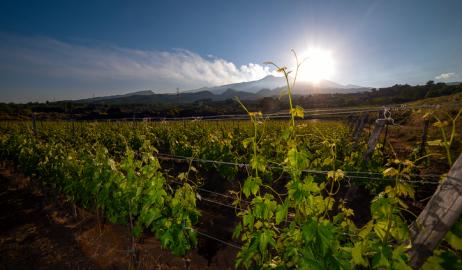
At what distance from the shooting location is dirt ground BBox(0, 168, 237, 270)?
153 inches

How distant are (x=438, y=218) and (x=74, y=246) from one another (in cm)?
535

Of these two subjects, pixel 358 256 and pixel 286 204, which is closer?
pixel 358 256

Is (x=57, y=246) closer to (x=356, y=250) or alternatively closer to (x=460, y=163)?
(x=356, y=250)

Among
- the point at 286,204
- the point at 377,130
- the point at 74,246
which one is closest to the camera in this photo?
the point at 286,204

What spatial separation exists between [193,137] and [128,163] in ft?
27.6

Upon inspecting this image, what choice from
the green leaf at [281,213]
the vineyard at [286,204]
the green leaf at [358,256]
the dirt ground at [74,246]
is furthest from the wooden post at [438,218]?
the dirt ground at [74,246]

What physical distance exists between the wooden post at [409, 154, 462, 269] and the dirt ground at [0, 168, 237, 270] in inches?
102

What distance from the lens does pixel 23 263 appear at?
411 cm

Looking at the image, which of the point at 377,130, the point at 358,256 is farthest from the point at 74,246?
the point at 377,130

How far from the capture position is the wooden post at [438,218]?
4.92 ft

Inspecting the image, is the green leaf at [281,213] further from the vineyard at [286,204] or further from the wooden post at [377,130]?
the wooden post at [377,130]

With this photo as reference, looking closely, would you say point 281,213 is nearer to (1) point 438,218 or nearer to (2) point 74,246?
(1) point 438,218

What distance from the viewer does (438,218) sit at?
61.7 inches

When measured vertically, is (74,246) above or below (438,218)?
below
